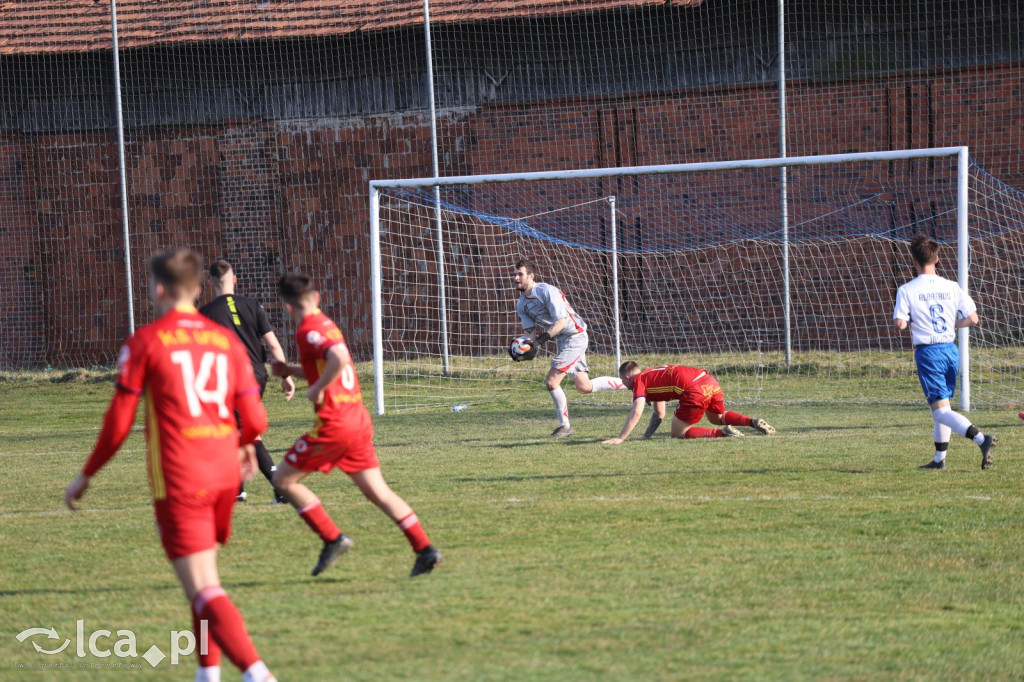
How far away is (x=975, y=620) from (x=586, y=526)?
2.80 m

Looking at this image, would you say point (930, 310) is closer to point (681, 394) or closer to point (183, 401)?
point (681, 394)

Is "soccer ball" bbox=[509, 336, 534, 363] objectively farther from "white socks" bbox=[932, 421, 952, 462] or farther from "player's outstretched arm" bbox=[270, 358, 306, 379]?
"player's outstretched arm" bbox=[270, 358, 306, 379]

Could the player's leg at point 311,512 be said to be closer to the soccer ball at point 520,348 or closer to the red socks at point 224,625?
the red socks at point 224,625

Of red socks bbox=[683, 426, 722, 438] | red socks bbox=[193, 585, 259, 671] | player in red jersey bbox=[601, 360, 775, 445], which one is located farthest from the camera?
red socks bbox=[683, 426, 722, 438]

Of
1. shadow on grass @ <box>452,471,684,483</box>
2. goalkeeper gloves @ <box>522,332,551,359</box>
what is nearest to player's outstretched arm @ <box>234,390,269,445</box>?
shadow on grass @ <box>452,471,684,483</box>

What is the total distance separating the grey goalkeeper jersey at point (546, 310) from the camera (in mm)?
12867

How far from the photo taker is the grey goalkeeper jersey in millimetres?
12867

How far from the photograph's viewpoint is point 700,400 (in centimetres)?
1163

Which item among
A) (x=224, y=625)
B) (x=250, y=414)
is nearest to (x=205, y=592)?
(x=224, y=625)

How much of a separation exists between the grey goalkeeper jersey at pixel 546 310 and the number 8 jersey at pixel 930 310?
4375mm

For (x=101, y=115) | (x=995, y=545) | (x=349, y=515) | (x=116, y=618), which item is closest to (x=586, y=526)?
(x=349, y=515)

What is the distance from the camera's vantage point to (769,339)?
1800 centimetres

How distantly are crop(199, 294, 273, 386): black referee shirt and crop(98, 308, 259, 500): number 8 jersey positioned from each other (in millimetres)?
4485

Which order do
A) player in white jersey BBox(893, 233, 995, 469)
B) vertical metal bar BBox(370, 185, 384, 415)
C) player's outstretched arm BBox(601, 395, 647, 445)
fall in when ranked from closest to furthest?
player in white jersey BBox(893, 233, 995, 469) < player's outstretched arm BBox(601, 395, 647, 445) < vertical metal bar BBox(370, 185, 384, 415)
